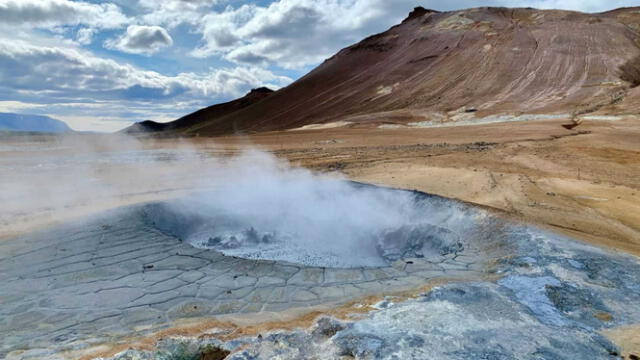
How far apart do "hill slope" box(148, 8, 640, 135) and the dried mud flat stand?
21067 mm

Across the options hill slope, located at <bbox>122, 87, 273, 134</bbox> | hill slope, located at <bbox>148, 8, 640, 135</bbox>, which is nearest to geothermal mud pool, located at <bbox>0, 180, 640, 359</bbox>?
hill slope, located at <bbox>148, 8, 640, 135</bbox>

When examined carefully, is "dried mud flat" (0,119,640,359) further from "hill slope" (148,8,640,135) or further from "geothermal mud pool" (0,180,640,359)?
"hill slope" (148,8,640,135)

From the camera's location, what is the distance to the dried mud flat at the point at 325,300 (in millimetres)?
2467

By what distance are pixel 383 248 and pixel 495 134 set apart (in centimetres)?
1389

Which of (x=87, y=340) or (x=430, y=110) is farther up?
(x=430, y=110)

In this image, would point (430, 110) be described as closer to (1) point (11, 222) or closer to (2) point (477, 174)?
(2) point (477, 174)

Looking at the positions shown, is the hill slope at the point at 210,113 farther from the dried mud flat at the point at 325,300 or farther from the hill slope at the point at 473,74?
the dried mud flat at the point at 325,300

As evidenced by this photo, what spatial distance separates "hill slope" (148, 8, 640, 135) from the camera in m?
26.4

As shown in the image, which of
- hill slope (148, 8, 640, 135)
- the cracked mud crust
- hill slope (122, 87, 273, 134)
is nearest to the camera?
the cracked mud crust

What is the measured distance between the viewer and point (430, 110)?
93.2ft

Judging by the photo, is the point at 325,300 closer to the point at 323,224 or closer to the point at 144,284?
the point at 144,284

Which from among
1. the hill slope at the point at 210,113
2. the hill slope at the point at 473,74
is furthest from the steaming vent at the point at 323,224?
the hill slope at the point at 210,113

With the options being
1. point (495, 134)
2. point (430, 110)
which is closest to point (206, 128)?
point (430, 110)

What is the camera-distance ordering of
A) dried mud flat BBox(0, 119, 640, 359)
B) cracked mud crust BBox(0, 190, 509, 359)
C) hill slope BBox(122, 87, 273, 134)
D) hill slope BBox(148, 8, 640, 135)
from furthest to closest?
hill slope BBox(122, 87, 273, 134) → hill slope BBox(148, 8, 640, 135) → cracked mud crust BBox(0, 190, 509, 359) → dried mud flat BBox(0, 119, 640, 359)
